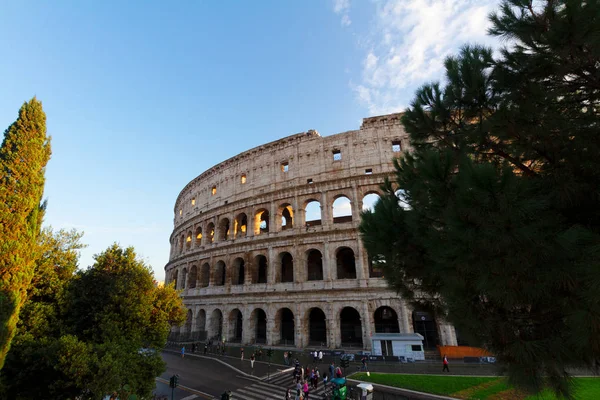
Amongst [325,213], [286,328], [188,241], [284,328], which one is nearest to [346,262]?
[325,213]

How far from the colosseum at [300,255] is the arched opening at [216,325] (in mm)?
99

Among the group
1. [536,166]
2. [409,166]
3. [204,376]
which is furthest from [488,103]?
[204,376]

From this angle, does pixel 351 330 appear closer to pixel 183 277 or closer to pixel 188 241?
pixel 183 277

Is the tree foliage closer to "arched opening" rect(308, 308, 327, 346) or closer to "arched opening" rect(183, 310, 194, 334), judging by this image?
"arched opening" rect(308, 308, 327, 346)

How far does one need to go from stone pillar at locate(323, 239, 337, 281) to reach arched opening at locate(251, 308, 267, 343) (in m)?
8.32

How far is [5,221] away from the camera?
9.28 metres

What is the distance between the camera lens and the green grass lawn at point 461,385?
11.8m

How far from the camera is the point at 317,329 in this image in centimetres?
2634

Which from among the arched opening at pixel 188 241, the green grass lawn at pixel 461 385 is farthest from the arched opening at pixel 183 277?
the green grass lawn at pixel 461 385

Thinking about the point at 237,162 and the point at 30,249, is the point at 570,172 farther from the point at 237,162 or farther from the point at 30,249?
the point at 237,162

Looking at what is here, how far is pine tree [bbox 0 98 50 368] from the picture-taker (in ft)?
28.5

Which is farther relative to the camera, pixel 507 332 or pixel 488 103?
pixel 488 103

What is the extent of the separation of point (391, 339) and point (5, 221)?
20.9 m

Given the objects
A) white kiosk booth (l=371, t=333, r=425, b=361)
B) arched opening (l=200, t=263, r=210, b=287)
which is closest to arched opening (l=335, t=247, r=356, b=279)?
white kiosk booth (l=371, t=333, r=425, b=361)
